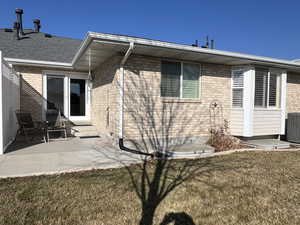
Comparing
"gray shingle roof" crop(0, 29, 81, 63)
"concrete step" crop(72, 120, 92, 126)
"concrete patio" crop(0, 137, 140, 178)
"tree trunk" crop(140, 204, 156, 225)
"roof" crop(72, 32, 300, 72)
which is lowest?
"tree trunk" crop(140, 204, 156, 225)

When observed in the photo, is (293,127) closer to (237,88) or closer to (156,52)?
(237,88)

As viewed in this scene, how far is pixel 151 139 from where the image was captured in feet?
21.5

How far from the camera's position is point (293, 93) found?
30.9 ft

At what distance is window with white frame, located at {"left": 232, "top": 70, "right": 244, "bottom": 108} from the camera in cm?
767

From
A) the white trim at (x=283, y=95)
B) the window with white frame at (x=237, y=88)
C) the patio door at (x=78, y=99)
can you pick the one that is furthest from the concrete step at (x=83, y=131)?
the white trim at (x=283, y=95)

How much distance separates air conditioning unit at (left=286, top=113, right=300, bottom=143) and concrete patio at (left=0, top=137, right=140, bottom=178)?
679 cm

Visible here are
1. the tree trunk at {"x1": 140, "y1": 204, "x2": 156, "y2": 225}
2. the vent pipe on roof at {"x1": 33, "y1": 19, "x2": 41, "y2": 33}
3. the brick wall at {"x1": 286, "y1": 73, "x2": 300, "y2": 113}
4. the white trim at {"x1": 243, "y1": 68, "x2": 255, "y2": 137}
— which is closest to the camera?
the tree trunk at {"x1": 140, "y1": 204, "x2": 156, "y2": 225}

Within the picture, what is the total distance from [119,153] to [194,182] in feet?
8.46

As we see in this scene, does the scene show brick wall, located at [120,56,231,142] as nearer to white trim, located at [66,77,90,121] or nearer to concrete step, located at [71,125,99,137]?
concrete step, located at [71,125,99,137]

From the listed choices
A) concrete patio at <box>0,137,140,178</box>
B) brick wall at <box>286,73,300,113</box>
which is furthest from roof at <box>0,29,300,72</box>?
concrete patio at <box>0,137,140,178</box>

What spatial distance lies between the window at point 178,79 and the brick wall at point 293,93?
16.6 feet

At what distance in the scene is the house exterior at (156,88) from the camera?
243 inches

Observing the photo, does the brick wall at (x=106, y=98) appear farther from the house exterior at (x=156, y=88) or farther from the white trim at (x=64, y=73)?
the white trim at (x=64, y=73)

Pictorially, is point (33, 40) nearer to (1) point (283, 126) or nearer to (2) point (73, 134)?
(2) point (73, 134)
